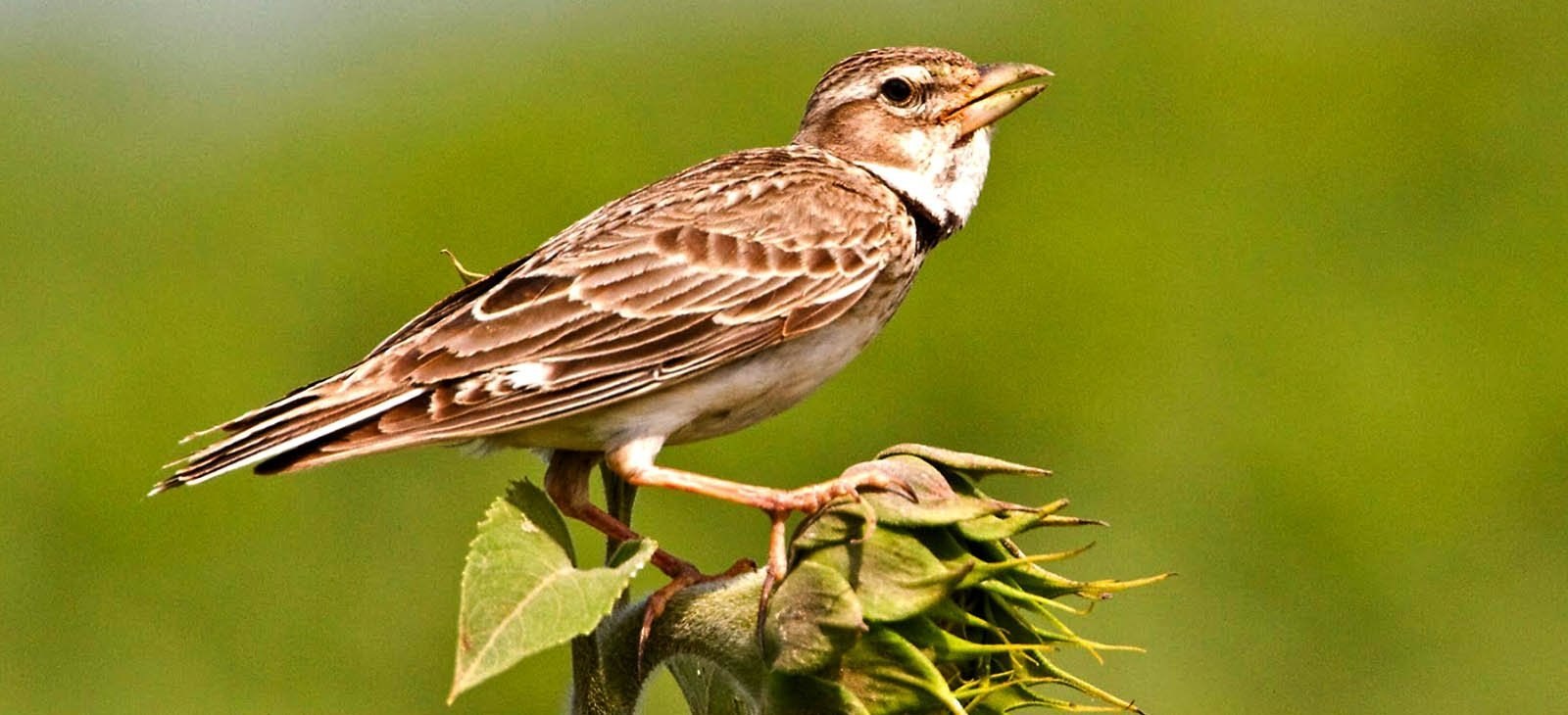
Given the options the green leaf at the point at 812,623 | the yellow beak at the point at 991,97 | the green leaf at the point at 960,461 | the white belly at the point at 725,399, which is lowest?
the green leaf at the point at 812,623

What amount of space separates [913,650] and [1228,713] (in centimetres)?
734

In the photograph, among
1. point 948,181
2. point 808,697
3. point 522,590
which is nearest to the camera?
point 522,590

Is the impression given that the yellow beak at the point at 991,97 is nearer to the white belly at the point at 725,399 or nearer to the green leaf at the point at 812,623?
the white belly at the point at 725,399

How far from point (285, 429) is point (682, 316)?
1.13 metres

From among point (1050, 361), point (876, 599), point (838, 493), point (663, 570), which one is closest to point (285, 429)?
point (663, 570)

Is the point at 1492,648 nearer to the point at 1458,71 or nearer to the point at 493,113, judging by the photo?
the point at 1458,71

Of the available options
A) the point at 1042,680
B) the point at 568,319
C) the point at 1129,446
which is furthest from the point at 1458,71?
the point at 1042,680

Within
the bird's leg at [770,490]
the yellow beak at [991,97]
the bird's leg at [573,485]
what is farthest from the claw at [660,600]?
the yellow beak at [991,97]

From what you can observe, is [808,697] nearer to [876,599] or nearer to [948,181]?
[876,599]

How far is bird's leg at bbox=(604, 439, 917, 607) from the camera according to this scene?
4074 mm

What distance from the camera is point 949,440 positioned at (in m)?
12.1

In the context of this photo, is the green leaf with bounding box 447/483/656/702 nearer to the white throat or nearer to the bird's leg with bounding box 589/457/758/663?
the bird's leg with bounding box 589/457/758/663

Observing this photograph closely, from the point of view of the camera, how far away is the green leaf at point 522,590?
3.76 m

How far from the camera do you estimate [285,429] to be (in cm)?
487
